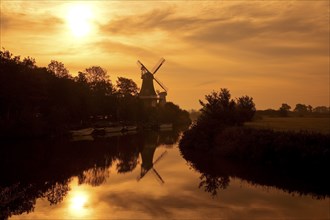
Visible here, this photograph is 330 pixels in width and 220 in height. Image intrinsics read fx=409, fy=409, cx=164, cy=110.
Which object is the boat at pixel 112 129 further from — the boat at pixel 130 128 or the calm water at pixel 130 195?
the calm water at pixel 130 195

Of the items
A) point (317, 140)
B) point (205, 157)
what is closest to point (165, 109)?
point (205, 157)

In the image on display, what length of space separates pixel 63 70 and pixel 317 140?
7977 cm

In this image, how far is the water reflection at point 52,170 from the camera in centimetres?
2078

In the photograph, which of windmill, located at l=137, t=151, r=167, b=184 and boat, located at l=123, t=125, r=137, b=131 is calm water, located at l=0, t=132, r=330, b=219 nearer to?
windmill, located at l=137, t=151, r=167, b=184

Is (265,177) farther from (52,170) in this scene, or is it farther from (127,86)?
(127,86)

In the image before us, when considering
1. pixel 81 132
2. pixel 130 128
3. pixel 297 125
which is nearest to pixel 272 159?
pixel 297 125

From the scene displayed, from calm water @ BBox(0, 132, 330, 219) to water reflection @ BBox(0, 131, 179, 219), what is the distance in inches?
1.8

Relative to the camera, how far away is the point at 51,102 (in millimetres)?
76750

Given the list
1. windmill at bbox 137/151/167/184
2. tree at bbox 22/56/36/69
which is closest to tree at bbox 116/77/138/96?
tree at bbox 22/56/36/69

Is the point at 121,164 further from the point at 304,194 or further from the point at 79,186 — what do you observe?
the point at 304,194

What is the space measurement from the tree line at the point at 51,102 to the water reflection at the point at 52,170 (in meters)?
16.3

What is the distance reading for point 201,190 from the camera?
79.7 feet

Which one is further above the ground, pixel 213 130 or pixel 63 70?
pixel 63 70

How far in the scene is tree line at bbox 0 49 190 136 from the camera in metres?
63.0
